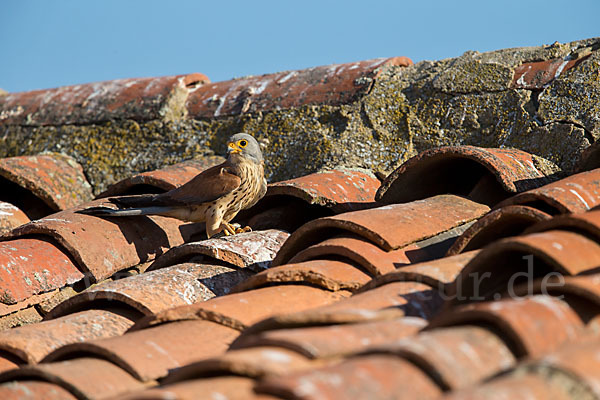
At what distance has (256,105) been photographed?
17.0 ft

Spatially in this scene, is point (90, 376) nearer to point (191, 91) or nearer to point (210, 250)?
point (210, 250)

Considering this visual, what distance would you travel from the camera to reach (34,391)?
1679 mm

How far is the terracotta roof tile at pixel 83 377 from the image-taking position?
1.68 meters

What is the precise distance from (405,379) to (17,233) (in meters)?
2.86

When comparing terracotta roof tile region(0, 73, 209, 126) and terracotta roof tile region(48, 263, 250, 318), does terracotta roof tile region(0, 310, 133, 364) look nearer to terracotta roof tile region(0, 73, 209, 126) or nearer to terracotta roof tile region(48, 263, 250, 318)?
terracotta roof tile region(48, 263, 250, 318)

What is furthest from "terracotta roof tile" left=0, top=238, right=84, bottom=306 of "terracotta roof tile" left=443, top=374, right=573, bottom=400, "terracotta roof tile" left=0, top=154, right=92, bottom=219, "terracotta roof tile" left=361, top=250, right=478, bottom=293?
"terracotta roof tile" left=443, top=374, right=573, bottom=400

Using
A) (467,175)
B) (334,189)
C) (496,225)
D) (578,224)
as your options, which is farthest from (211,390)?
(467,175)

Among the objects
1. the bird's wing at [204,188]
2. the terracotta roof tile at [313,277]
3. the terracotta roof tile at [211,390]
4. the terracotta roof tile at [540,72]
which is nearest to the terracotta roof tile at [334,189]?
the bird's wing at [204,188]

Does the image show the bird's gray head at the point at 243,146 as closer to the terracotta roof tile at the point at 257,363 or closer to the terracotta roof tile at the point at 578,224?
the terracotta roof tile at the point at 578,224

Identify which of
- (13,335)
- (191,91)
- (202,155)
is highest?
(191,91)

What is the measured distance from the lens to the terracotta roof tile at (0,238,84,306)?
309 centimetres

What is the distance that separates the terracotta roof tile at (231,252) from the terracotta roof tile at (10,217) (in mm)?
1731

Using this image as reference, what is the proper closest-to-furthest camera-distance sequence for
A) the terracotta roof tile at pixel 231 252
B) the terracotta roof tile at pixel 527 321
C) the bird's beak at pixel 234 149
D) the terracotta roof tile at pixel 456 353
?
the terracotta roof tile at pixel 456 353, the terracotta roof tile at pixel 527 321, the terracotta roof tile at pixel 231 252, the bird's beak at pixel 234 149

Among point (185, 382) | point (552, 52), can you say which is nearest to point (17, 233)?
point (185, 382)
